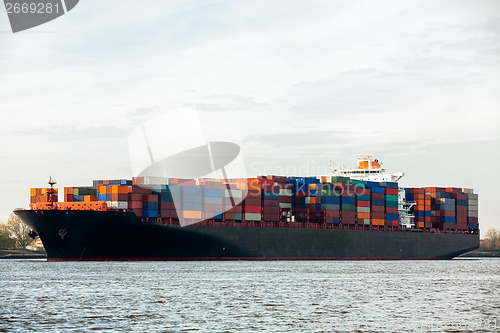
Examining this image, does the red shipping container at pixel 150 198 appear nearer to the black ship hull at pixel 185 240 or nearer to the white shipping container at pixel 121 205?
the white shipping container at pixel 121 205

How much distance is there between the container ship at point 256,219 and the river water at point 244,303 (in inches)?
647

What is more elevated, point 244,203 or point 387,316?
point 244,203

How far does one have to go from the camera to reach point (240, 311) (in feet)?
121

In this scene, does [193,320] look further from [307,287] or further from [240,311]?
[307,287]

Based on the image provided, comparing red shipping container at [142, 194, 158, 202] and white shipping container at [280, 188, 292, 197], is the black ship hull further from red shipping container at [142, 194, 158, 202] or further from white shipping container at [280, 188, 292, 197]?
white shipping container at [280, 188, 292, 197]

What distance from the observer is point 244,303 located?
1593 inches

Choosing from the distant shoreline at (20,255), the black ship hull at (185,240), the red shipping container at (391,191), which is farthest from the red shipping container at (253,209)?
the distant shoreline at (20,255)

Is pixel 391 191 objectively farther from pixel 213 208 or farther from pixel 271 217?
pixel 213 208

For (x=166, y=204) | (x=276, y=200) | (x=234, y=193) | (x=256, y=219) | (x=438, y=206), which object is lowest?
(x=256, y=219)

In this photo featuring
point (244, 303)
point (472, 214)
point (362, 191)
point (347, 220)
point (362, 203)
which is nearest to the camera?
point (244, 303)

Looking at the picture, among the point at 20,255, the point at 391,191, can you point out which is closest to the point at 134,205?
the point at 391,191

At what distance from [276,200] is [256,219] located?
456cm

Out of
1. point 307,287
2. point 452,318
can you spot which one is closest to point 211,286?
point 307,287

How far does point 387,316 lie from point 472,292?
49.2 ft
